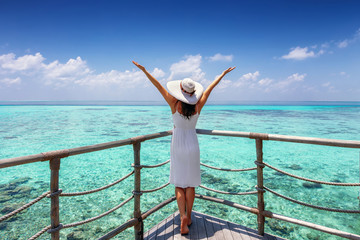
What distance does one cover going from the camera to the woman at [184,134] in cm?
246

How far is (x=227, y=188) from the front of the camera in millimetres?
7934

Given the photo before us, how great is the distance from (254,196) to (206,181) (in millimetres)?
1979

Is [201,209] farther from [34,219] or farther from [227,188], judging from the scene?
[34,219]

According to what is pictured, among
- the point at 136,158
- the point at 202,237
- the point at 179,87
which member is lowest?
the point at 202,237

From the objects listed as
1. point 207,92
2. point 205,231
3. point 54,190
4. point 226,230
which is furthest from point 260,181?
point 54,190

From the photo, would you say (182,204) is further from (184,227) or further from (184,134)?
(184,134)

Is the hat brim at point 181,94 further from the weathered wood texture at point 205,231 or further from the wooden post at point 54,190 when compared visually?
the weathered wood texture at point 205,231

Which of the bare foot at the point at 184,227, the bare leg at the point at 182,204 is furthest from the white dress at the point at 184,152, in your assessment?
the bare foot at the point at 184,227

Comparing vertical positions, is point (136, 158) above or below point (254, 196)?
above

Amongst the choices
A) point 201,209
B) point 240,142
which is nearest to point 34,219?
point 201,209

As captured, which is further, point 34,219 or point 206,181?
point 206,181

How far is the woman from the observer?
2.46 meters

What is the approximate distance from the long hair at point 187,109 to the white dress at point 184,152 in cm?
5

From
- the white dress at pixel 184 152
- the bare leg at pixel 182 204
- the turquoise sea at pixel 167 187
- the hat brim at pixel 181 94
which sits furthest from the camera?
the turquoise sea at pixel 167 187
